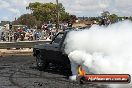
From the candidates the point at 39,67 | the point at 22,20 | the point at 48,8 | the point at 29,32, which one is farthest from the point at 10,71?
the point at 48,8

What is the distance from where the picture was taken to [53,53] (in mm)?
13773

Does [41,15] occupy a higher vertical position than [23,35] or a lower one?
lower

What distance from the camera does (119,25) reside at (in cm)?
1020

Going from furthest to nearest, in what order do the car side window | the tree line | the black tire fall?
the tree line < the black tire < the car side window

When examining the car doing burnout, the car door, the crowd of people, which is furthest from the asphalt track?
the crowd of people

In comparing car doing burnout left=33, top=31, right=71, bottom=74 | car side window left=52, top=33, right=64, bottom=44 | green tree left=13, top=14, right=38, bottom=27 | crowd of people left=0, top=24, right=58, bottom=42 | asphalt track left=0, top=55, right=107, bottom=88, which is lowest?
green tree left=13, top=14, right=38, bottom=27

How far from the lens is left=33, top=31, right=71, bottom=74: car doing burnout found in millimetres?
13005

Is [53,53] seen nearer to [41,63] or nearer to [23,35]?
[41,63]

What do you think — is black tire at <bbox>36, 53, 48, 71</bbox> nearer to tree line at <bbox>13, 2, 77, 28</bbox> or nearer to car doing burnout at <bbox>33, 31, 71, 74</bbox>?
car doing burnout at <bbox>33, 31, 71, 74</bbox>

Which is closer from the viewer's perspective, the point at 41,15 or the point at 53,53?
the point at 53,53

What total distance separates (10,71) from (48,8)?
290ft

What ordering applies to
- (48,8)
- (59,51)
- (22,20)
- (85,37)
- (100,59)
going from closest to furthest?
(100,59) → (85,37) → (59,51) → (22,20) → (48,8)

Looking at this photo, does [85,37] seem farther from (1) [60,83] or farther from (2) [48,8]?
(2) [48,8]

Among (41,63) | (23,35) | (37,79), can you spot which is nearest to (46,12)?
(23,35)
